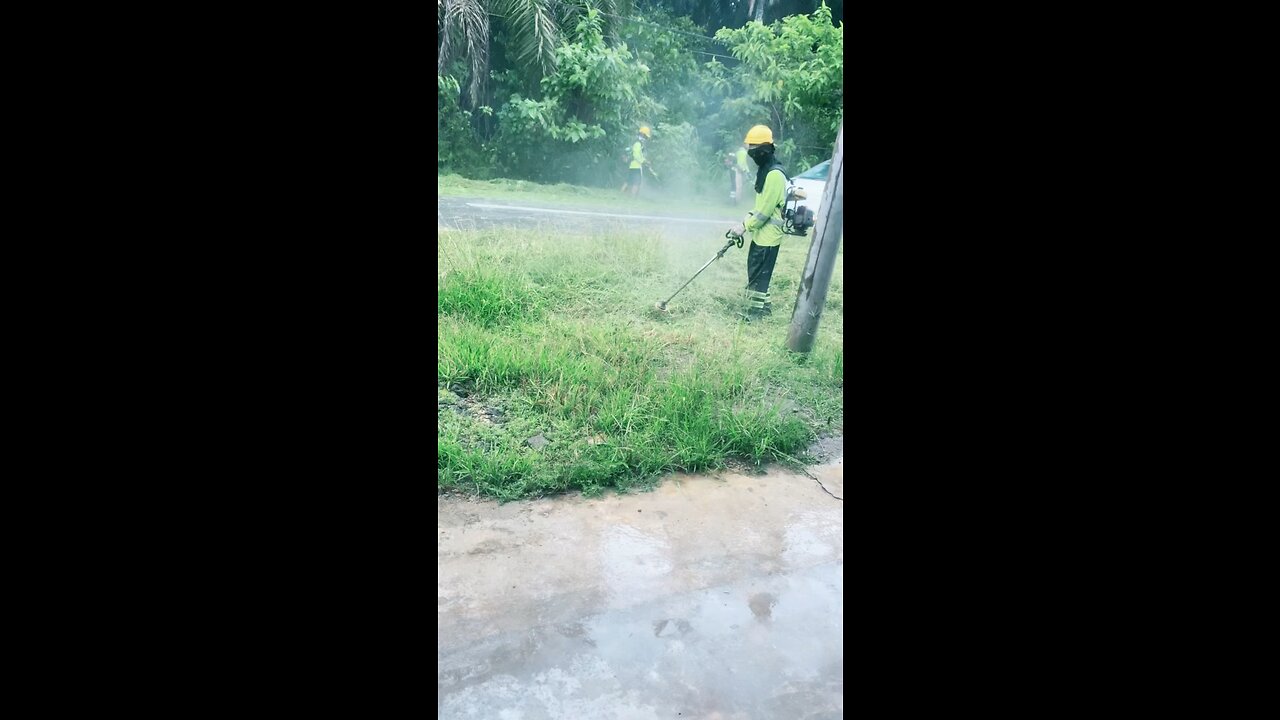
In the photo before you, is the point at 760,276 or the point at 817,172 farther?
the point at 817,172

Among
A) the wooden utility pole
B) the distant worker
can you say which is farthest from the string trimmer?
the wooden utility pole

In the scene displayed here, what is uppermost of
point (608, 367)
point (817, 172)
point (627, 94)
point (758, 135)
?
point (627, 94)

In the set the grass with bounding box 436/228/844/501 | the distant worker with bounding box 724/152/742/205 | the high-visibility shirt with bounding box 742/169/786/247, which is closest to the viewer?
the grass with bounding box 436/228/844/501

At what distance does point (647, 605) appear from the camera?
99.5 inches

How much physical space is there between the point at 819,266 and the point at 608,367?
121 cm

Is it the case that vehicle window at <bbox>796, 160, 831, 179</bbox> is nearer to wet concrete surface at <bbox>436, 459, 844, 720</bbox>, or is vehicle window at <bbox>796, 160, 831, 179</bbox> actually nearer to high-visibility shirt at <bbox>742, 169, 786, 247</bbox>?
high-visibility shirt at <bbox>742, 169, 786, 247</bbox>

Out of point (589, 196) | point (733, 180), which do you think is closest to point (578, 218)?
point (589, 196)

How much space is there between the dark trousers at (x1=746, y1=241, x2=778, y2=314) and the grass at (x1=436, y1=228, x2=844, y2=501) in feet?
0.29

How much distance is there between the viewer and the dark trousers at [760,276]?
516 cm

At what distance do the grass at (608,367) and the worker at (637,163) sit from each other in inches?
15.4

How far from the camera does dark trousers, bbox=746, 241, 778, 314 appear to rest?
516 centimetres

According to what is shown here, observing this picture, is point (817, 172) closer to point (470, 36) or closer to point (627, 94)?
point (627, 94)
